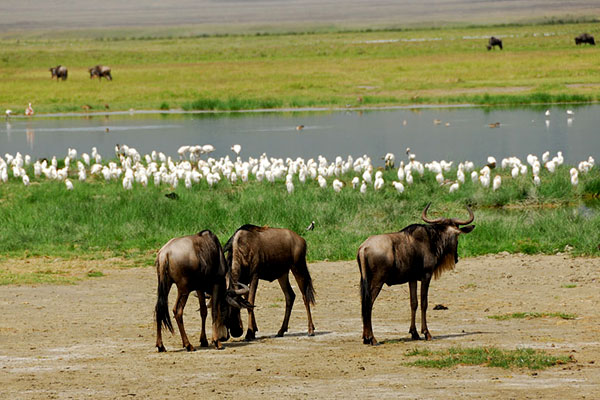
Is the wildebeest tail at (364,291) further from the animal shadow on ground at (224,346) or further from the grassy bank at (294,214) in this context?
the grassy bank at (294,214)

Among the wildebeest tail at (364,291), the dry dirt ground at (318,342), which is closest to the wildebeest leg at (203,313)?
the dry dirt ground at (318,342)

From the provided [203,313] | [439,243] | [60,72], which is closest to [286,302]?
[203,313]

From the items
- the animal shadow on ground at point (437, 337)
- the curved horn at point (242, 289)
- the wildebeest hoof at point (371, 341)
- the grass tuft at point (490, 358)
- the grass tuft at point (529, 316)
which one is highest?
the curved horn at point (242, 289)

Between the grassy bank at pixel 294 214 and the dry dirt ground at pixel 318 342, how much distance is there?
169cm

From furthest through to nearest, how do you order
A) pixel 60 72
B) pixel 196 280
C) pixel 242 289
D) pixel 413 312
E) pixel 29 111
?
pixel 60 72 → pixel 29 111 → pixel 242 289 → pixel 413 312 → pixel 196 280

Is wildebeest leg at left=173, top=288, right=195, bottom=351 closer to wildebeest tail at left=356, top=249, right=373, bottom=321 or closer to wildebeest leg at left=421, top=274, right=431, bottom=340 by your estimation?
wildebeest tail at left=356, top=249, right=373, bottom=321

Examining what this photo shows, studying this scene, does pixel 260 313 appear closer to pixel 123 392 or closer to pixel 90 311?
pixel 90 311

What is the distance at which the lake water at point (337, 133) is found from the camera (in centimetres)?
3350

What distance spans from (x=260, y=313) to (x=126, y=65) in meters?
69.1

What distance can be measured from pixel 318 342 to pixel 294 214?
9.07 metres

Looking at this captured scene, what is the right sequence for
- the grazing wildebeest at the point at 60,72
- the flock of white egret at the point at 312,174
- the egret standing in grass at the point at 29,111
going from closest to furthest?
the flock of white egret at the point at 312,174
the egret standing in grass at the point at 29,111
the grazing wildebeest at the point at 60,72

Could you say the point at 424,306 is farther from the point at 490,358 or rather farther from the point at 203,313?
the point at 203,313

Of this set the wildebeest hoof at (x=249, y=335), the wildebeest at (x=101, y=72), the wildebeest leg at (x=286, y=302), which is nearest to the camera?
the wildebeest hoof at (x=249, y=335)

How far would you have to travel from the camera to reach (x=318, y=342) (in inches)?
394
